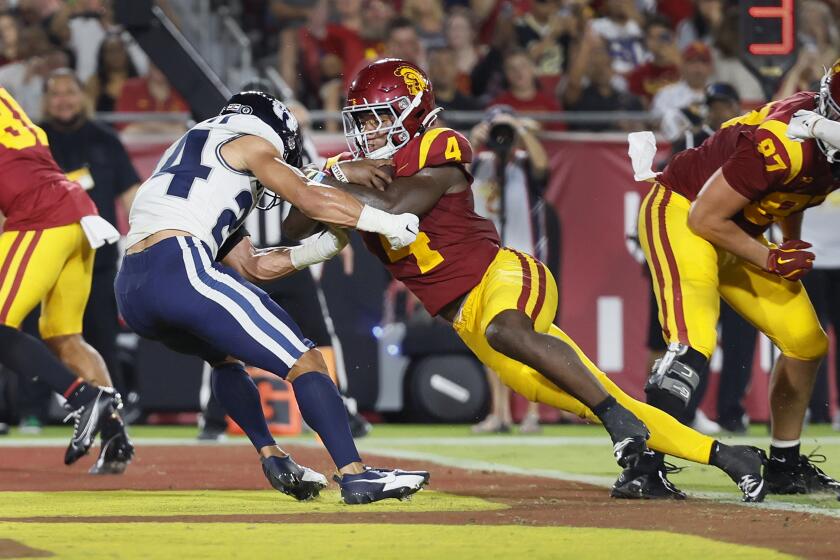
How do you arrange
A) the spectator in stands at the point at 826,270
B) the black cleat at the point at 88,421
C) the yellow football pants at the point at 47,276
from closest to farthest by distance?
the black cleat at the point at 88,421 < the yellow football pants at the point at 47,276 < the spectator in stands at the point at 826,270

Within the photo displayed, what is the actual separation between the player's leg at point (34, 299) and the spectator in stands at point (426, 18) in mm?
6301

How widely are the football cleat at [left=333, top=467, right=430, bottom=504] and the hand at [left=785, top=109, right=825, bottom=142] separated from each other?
6.17 ft

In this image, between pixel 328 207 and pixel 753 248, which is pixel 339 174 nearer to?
pixel 328 207

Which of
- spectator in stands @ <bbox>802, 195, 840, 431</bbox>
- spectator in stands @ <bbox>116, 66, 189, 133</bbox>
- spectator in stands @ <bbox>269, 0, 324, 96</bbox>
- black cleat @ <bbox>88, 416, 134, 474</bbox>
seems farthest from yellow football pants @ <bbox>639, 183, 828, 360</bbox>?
spectator in stands @ <bbox>269, 0, 324, 96</bbox>

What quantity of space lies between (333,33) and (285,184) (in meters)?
7.49

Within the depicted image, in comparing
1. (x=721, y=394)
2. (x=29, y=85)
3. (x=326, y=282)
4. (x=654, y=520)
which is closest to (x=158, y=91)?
(x=29, y=85)

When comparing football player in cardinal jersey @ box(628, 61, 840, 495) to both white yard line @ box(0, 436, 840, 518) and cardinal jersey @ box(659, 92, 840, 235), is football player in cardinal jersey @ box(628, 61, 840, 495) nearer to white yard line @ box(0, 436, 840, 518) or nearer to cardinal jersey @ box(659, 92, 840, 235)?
cardinal jersey @ box(659, 92, 840, 235)

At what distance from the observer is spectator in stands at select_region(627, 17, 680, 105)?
12664 mm

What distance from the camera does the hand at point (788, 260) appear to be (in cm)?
582

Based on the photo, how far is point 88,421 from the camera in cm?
708

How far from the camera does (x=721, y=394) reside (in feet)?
33.8

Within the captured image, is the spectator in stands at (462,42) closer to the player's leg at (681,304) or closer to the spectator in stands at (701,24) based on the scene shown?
the spectator in stands at (701,24)

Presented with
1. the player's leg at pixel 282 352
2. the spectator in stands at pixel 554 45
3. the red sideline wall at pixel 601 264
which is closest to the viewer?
the player's leg at pixel 282 352

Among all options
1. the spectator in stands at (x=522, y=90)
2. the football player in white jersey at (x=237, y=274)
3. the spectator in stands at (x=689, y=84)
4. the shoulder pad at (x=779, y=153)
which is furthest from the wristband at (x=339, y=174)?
the spectator in stands at (x=522, y=90)
